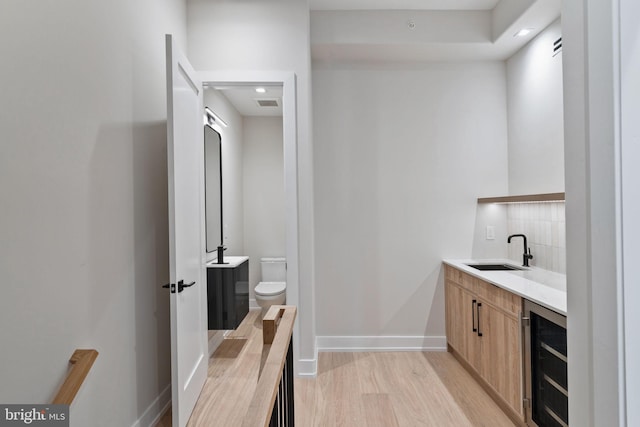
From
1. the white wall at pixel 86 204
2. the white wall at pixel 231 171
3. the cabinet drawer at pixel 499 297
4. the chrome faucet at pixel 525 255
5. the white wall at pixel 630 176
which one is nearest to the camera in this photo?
the white wall at pixel 630 176

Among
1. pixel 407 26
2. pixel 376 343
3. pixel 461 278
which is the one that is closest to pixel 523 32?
pixel 407 26

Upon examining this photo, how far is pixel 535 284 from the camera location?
2.34 metres

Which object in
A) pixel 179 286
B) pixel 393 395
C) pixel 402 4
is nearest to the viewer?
pixel 179 286

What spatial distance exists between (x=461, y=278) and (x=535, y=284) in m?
0.75

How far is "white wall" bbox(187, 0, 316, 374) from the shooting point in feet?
9.66

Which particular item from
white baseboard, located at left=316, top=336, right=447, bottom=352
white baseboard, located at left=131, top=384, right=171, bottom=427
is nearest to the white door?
white baseboard, located at left=131, top=384, right=171, bottom=427

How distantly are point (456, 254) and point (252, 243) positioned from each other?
8.90 feet

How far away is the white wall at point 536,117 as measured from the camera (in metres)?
2.79

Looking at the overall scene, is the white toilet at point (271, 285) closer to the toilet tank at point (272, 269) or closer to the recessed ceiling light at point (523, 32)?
the toilet tank at point (272, 269)

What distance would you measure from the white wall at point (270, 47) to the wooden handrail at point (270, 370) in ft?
4.53

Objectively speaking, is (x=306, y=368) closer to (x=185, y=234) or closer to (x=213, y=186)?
(x=185, y=234)

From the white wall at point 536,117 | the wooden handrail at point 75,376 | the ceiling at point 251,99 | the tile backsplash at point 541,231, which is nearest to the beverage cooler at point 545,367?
the tile backsplash at point 541,231

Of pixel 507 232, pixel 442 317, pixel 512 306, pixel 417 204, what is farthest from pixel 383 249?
pixel 512 306

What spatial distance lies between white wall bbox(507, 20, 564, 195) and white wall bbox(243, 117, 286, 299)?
2849 millimetres
